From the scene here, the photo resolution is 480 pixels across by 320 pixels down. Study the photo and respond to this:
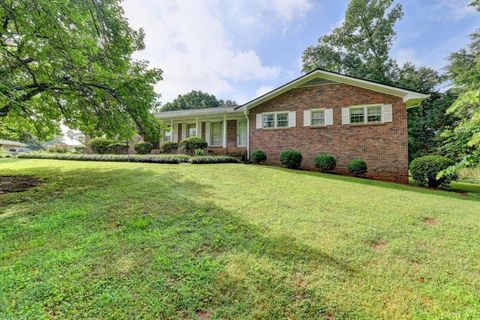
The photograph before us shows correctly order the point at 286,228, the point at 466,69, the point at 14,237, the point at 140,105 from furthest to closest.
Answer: the point at 466,69, the point at 140,105, the point at 286,228, the point at 14,237

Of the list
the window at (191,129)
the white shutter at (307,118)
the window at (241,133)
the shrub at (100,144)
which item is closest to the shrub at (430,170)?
the white shutter at (307,118)

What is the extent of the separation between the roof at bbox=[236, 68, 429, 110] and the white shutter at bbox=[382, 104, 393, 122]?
0.63 m

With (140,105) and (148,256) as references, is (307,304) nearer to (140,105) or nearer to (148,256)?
(148,256)

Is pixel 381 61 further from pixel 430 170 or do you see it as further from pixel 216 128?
pixel 216 128

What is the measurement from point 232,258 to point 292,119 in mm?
10819

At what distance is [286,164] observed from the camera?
11852mm

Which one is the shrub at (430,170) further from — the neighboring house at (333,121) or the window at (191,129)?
the window at (191,129)

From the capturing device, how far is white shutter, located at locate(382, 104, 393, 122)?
35.3 feet

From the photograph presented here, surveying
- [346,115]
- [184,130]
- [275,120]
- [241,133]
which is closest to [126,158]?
[184,130]

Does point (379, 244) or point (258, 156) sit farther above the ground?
point (258, 156)

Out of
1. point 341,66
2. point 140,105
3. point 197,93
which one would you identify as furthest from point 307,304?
point 197,93

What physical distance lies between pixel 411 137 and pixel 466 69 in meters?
5.91

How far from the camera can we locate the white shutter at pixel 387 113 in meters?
10.8

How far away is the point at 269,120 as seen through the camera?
1348cm
